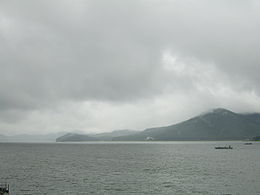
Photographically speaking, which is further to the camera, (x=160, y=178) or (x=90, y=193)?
(x=160, y=178)

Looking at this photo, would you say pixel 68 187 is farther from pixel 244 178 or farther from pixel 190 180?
pixel 244 178

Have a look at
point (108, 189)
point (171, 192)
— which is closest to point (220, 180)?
point (171, 192)

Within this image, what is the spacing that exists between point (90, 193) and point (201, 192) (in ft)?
104

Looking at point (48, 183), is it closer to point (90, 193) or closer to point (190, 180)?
point (90, 193)

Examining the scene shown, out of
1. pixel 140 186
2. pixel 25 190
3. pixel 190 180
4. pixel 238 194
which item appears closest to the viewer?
pixel 238 194

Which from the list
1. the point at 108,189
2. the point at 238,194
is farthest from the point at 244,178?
the point at 108,189

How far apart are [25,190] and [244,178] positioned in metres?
77.5

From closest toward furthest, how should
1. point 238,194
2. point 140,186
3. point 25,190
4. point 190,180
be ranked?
1. point 238,194
2. point 25,190
3. point 140,186
4. point 190,180

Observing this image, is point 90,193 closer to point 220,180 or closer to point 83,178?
point 83,178

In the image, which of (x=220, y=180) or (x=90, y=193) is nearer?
(x=90, y=193)

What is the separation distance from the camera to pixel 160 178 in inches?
4058

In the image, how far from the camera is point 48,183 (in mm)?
91812

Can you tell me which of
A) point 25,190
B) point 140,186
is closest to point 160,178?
point 140,186

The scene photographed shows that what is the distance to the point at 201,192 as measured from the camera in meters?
78.4
